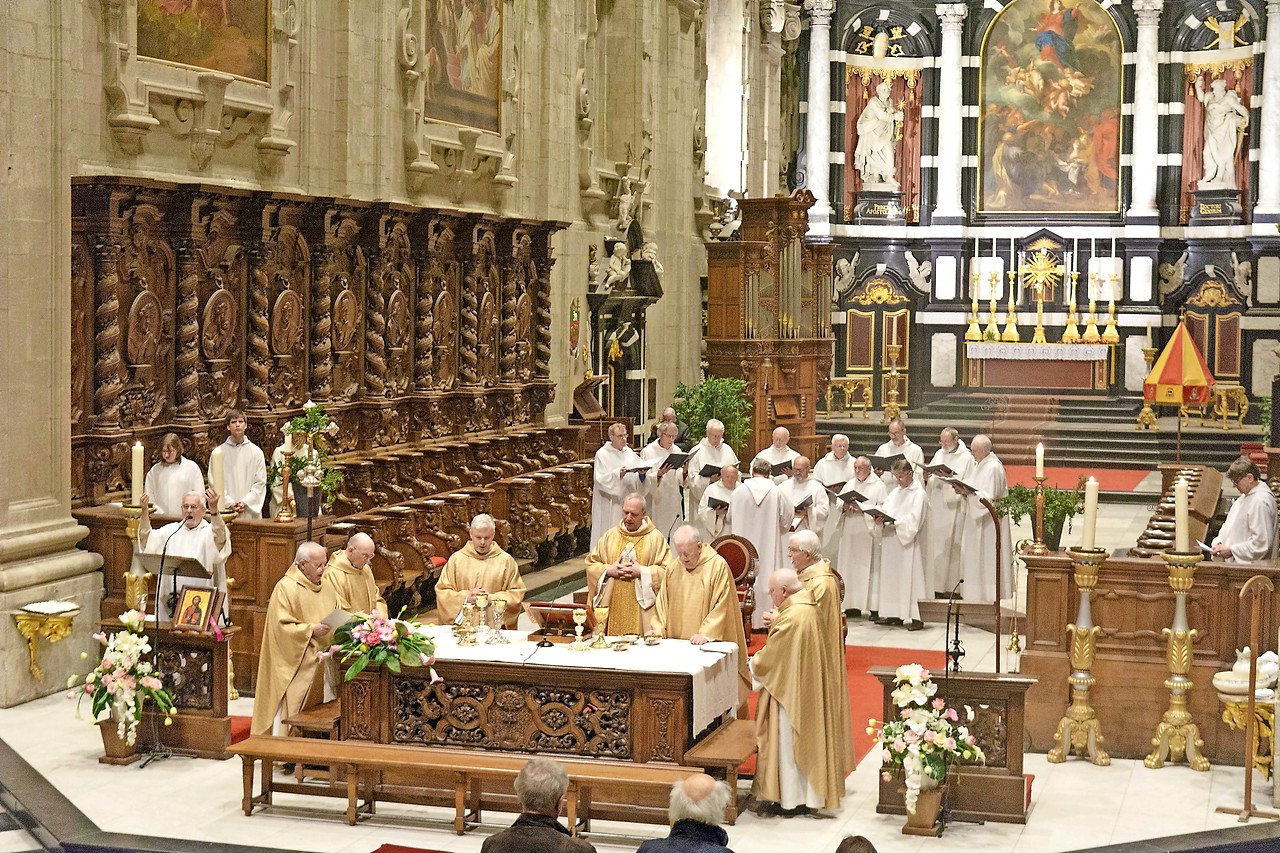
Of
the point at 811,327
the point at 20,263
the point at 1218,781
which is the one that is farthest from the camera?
the point at 811,327

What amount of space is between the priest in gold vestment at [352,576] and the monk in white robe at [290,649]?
0.19 metres

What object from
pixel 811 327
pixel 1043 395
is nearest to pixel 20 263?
pixel 811 327

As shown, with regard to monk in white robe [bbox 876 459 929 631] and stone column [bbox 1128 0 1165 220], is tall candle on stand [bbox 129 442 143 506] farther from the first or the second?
stone column [bbox 1128 0 1165 220]

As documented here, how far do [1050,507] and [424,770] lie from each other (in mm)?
7714

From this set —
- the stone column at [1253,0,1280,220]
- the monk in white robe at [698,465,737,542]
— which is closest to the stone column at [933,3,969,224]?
the stone column at [1253,0,1280,220]

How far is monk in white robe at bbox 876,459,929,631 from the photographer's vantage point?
618 inches

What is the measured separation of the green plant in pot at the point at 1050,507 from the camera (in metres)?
15.1

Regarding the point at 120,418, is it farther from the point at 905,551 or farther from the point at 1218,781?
the point at 1218,781

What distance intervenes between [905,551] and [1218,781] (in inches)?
219

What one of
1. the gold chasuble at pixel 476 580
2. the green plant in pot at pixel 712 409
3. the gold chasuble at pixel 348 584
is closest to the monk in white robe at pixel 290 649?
the gold chasuble at pixel 348 584

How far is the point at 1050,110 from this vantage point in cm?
3269

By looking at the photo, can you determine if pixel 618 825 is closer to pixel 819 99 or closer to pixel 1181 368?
pixel 1181 368

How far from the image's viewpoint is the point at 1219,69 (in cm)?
3131

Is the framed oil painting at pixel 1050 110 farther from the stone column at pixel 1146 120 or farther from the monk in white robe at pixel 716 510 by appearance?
the monk in white robe at pixel 716 510
